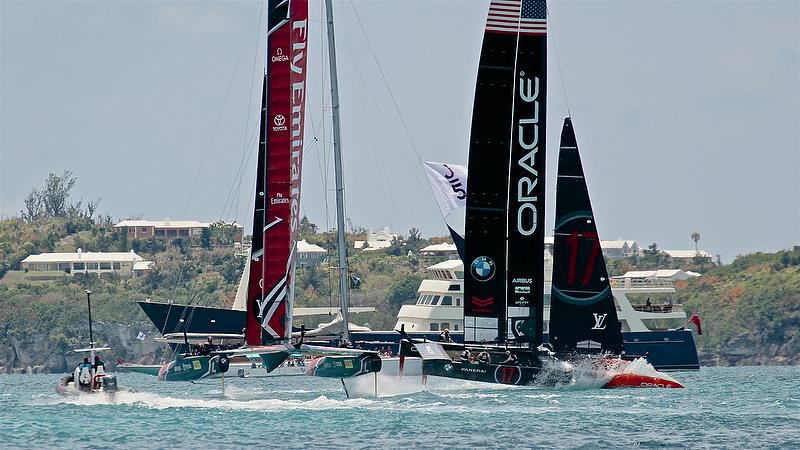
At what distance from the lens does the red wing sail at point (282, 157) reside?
133 feet

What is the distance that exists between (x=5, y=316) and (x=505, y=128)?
63910mm

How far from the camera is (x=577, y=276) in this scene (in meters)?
44.1

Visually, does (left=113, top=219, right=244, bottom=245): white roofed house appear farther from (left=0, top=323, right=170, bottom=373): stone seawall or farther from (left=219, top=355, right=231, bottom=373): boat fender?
(left=219, top=355, right=231, bottom=373): boat fender

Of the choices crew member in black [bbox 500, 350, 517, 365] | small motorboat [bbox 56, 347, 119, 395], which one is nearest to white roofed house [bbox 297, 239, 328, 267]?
small motorboat [bbox 56, 347, 119, 395]

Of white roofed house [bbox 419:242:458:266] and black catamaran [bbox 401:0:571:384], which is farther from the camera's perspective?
white roofed house [bbox 419:242:458:266]

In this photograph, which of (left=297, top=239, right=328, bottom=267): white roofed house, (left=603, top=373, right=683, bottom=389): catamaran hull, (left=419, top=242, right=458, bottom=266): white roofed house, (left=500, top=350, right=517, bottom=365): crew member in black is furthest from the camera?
(left=419, top=242, right=458, bottom=266): white roofed house

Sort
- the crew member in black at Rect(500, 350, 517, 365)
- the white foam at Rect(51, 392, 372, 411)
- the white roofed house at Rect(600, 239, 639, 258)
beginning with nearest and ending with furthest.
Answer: the white foam at Rect(51, 392, 372, 411) < the crew member in black at Rect(500, 350, 517, 365) < the white roofed house at Rect(600, 239, 639, 258)

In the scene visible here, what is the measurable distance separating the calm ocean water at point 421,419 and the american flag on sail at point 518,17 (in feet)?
29.4

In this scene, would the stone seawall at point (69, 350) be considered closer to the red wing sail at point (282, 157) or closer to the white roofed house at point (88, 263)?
the white roofed house at point (88, 263)

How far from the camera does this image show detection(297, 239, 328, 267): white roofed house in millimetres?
110875

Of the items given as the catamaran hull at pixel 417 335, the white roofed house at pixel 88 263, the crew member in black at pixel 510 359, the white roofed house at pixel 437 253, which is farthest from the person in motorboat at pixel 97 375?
the white roofed house at pixel 88 263

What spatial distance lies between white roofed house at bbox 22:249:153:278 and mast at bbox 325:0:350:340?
236ft

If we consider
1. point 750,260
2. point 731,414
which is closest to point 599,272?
point 731,414

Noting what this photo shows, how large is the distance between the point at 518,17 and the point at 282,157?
675 cm
